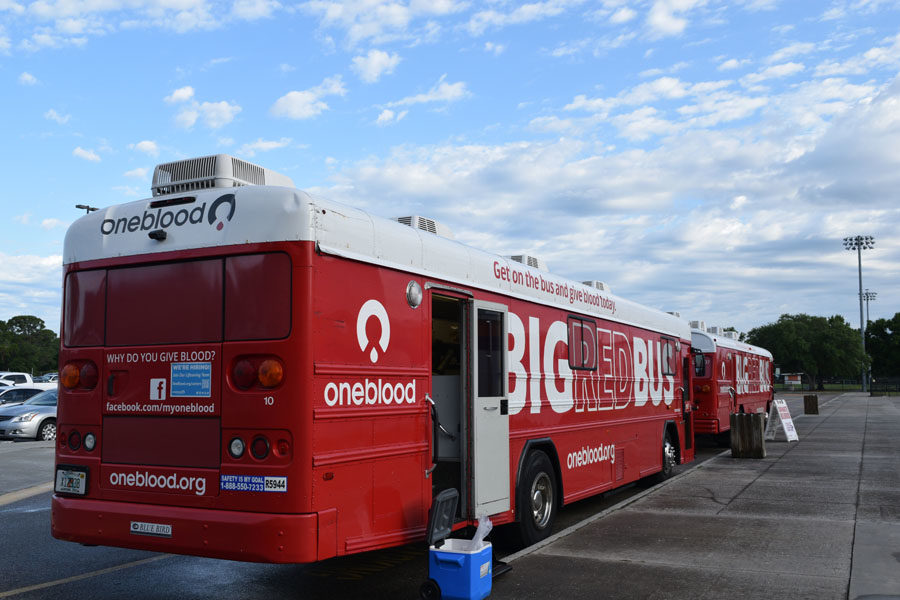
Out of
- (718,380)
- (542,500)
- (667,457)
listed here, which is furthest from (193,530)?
(718,380)

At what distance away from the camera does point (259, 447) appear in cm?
484

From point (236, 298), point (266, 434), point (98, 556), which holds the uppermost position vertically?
point (236, 298)

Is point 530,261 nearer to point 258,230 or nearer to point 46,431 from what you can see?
point 258,230

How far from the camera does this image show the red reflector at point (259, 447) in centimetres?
482

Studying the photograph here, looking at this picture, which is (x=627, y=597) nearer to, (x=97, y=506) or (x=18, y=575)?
(x=97, y=506)

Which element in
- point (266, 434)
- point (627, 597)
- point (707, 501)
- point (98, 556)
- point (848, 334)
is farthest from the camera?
point (848, 334)

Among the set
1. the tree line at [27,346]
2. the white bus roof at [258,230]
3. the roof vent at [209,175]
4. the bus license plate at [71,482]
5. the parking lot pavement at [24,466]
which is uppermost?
the tree line at [27,346]

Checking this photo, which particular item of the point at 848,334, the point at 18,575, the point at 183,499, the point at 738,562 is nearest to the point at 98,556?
the point at 18,575

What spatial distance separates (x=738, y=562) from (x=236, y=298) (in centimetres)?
503

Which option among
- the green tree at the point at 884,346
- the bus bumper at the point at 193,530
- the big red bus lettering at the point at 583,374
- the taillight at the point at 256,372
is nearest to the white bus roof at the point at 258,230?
the taillight at the point at 256,372

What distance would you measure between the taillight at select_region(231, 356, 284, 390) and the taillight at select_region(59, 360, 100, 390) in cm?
126

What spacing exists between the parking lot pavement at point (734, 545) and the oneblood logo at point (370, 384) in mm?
1832

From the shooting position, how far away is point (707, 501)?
34.8ft

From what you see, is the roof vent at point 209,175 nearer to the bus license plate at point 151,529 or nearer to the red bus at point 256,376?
the red bus at point 256,376
